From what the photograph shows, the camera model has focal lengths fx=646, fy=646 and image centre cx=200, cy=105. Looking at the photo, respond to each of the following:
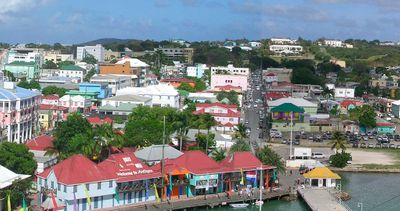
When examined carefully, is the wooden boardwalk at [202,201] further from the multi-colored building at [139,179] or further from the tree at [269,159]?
the tree at [269,159]

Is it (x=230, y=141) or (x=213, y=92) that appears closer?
(x=230, y=141)

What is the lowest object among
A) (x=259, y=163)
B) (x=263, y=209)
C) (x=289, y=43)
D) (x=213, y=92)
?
(x=263, y=209)

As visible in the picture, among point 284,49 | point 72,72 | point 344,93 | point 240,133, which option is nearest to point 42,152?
point 240,133

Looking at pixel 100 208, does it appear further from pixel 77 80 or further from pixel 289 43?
pixel 289 43

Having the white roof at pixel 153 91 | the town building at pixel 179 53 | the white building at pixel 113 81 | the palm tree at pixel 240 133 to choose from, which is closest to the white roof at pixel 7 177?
the palm tree at pixel 240 133

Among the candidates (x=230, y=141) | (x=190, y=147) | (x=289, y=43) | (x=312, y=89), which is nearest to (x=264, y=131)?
(x=230, y=141)

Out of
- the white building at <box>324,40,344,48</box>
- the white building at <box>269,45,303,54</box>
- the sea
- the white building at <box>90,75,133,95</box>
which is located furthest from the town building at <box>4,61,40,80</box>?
the white building at <box>324,40,344,48</box>
